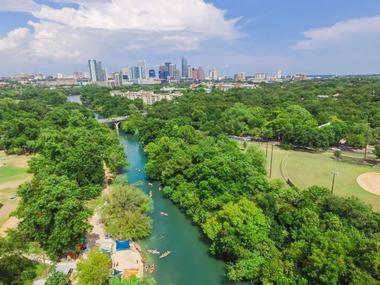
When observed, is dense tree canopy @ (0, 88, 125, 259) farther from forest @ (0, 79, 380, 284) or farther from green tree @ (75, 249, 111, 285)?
green tree @ (75, 249, 111, 285)

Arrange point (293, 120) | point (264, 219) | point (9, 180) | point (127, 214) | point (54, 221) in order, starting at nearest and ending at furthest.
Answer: point (54, 221) < point (264, 219) < point (127, 214) < point (9, 180) < point (293, 120)

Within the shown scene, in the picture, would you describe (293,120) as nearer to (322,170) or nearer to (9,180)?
(322,170)

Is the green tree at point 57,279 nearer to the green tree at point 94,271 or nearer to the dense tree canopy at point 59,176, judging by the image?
the green tree at point 94,271

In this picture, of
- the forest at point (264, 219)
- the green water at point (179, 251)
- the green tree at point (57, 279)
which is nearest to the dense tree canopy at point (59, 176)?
the green tree at point (57, 279)

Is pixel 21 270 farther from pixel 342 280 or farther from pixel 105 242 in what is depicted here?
pixel 342 280

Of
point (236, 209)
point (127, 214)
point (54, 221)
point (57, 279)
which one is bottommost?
point (57, 279)

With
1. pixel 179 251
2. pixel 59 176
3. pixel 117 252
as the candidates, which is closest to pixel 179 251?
pixel 179 251
